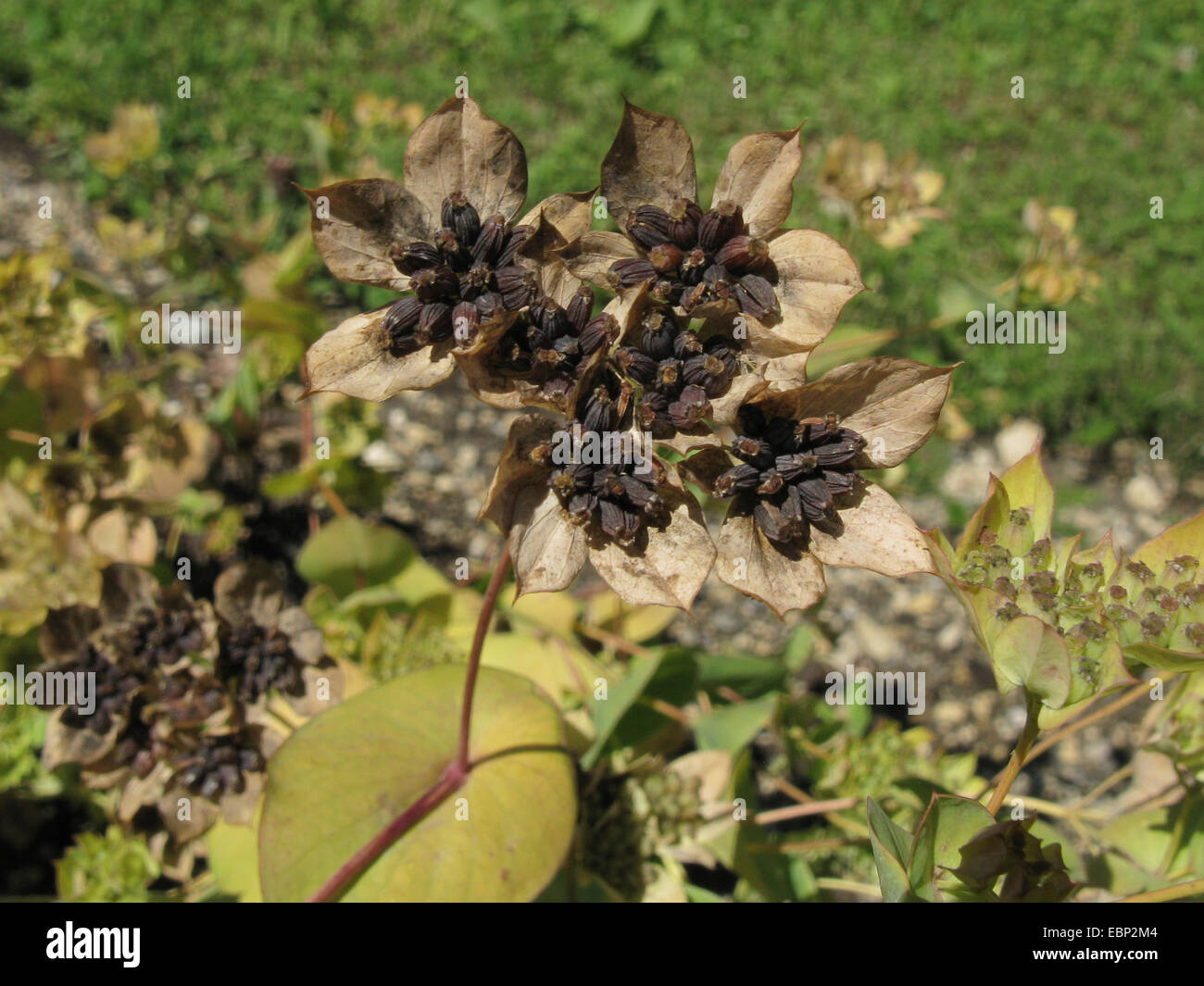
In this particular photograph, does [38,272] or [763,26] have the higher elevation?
[763,26]

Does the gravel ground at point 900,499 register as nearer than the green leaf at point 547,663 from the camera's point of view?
No

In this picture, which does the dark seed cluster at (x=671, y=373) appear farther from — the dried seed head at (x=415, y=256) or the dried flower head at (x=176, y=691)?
Result: the dried flower head at (x=176, y=691)

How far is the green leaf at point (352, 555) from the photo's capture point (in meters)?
2.12

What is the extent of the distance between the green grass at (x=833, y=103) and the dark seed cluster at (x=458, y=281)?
2193 mm

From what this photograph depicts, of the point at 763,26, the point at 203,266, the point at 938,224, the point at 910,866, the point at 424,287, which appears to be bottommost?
the point at 910,866

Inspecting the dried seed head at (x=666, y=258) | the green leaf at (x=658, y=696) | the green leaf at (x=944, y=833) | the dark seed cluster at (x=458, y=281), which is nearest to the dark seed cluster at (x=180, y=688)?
the green leaf at (x=658, y=696)

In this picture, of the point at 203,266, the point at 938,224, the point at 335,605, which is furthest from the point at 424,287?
the point at 938,224

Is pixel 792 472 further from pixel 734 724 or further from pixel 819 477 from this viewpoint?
pixel 734 724

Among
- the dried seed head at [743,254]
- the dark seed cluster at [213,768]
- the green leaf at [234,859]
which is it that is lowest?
the green leaf at [234,859]

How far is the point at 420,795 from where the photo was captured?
1578 millimetres

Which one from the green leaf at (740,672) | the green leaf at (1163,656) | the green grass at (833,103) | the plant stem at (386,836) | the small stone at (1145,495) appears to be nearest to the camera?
the green leaf at (1163,656)
